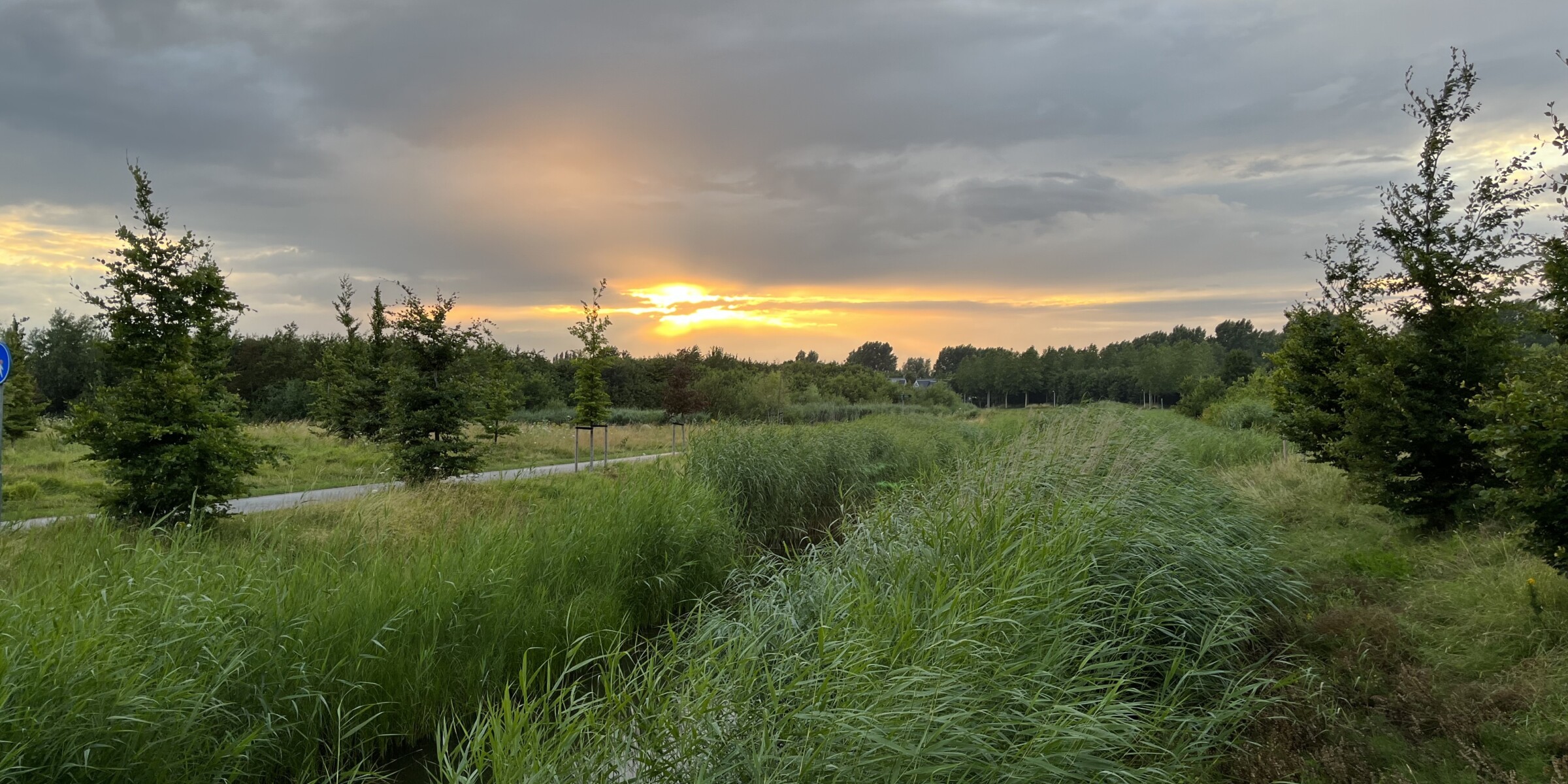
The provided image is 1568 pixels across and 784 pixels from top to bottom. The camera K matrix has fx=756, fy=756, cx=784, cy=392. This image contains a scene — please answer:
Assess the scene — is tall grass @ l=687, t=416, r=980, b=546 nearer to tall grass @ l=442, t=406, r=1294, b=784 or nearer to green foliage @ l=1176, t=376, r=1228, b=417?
tall grass @ l=442, t=406, r=1294, b=784

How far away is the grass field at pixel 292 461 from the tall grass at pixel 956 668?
6784 mm

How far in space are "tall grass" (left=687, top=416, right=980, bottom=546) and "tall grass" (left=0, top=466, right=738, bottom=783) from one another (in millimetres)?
3030

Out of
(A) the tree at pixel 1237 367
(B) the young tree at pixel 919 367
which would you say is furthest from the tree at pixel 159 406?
(B) the young tree at pixel 919 367

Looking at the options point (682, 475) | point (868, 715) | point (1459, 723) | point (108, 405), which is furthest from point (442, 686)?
point (108, 405)

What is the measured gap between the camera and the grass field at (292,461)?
10867 millimetres

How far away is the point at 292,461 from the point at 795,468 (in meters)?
7.47

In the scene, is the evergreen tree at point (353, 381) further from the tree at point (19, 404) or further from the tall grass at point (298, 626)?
the tall grass at point (298, 626)

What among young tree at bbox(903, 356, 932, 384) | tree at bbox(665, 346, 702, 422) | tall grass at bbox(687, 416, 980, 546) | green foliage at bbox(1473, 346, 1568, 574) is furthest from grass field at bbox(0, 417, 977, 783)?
young tree at bbox(903, 356, 932, 384)

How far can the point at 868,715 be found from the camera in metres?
2.84

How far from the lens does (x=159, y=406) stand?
8633 millimetres

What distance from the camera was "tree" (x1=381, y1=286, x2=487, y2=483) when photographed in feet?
38.4

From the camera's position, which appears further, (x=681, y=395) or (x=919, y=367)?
(x=919, y=367)

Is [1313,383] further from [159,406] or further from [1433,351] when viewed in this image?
[159,406]

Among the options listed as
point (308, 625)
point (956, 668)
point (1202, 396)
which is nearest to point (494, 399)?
point (308, 625)
